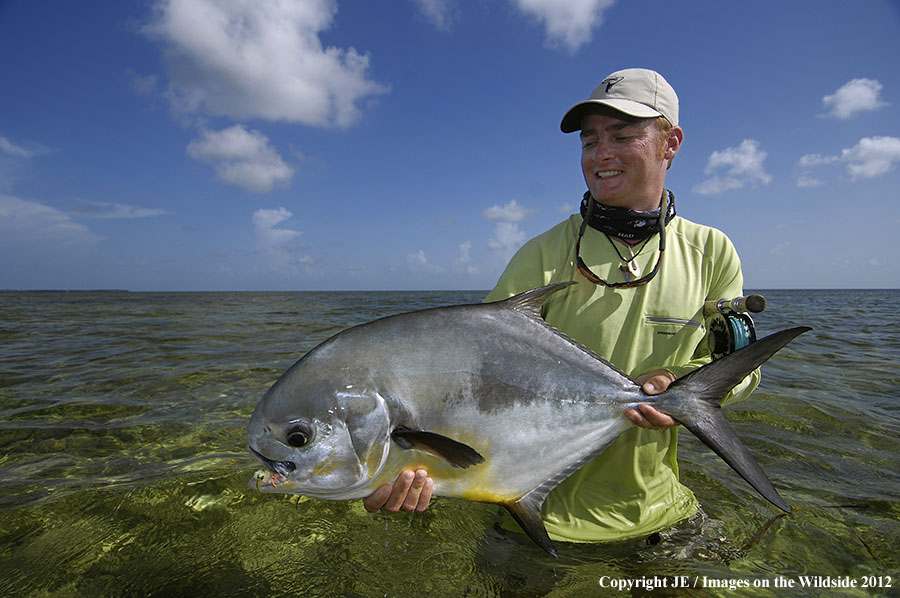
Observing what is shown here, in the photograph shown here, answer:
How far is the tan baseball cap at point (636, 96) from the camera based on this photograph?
2.27 meters

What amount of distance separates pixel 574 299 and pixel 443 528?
1.80m

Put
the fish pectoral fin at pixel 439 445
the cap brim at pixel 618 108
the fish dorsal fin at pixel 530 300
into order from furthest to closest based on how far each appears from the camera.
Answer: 1. the cap brim at pixel 618 108
2. the fish dorsal fin at pixel 530 300
3. the fish pectoral fin at pixel 439 445

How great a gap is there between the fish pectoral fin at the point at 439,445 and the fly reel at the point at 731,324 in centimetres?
123

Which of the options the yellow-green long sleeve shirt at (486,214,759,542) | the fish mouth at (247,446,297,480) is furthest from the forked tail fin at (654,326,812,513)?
the fish mouth at (247,446,297,480)

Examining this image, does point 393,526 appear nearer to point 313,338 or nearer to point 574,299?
point 574,299

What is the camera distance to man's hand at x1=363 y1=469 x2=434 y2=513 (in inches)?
74.1

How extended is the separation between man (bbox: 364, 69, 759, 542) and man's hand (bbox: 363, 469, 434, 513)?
33.2 inches

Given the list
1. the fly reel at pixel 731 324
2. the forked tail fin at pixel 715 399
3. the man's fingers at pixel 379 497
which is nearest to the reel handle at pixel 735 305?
the fly reel at pixel 731 324

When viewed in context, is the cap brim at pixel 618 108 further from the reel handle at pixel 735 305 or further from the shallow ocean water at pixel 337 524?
the shallow ocean water at pixel 337 524

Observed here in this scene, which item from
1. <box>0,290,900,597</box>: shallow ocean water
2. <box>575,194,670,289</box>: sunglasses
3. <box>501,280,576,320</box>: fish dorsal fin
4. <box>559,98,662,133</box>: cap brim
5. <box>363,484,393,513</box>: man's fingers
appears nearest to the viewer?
<box>363,484,393,513</box>: man's fingers

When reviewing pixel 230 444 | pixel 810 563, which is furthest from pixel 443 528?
pixel 230 444

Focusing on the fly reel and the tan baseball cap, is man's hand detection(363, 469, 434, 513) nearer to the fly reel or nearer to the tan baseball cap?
the fly reel

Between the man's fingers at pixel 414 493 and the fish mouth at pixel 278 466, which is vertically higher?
the fish mouth at pixel 278 466

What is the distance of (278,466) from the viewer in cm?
183
